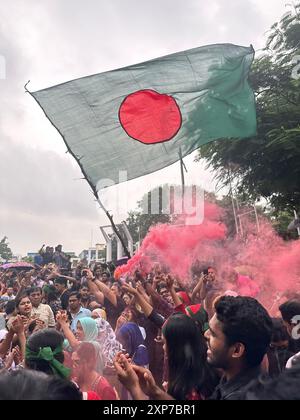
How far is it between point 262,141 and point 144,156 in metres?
4.89

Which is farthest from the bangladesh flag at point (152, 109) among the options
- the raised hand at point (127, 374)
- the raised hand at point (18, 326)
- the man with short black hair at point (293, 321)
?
the raised hand at point (127, 374)

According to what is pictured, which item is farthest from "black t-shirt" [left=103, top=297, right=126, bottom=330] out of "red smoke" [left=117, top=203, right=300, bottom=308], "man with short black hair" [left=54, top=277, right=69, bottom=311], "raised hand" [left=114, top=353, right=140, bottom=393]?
"raised hand" [left=114, top=353, right=140, bottom=393]

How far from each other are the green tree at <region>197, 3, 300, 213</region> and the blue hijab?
5.94 meters

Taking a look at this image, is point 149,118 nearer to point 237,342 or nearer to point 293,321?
point 293,321

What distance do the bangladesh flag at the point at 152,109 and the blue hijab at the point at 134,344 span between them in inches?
63.0

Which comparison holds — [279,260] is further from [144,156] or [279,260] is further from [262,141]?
[262,141]

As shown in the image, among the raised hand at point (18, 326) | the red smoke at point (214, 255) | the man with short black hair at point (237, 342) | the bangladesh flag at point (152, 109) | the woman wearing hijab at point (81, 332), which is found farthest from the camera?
the red smoke at point (214, 255)

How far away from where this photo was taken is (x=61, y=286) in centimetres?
820

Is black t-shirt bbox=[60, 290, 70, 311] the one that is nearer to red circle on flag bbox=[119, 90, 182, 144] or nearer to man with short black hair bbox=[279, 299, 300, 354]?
red circle on flag bbox=[119, 90, 182, 144]

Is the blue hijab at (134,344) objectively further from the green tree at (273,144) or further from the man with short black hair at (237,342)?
the green tree at (273,144)

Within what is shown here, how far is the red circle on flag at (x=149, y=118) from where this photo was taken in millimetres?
4980

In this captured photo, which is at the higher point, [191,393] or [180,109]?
[180,109]

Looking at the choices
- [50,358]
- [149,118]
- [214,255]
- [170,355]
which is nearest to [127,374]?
A: [170,355]
